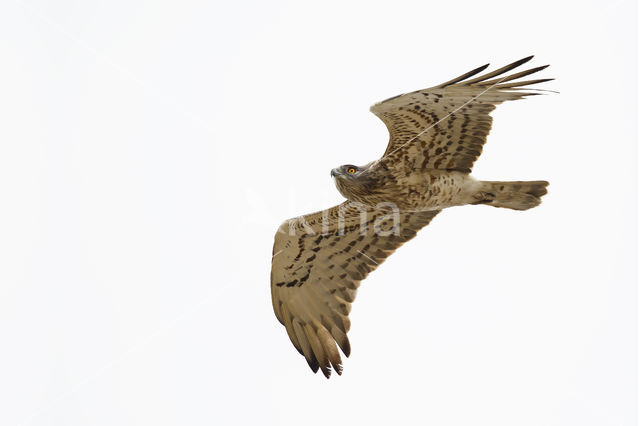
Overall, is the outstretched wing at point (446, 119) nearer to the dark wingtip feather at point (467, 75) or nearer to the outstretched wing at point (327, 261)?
the dark wingtip feather at point (467, 75)

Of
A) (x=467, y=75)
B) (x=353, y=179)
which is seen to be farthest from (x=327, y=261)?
(x=467, y=75)

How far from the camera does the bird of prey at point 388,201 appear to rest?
344 inches

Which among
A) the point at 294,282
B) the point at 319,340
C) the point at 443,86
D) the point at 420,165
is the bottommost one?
the point at 319,340

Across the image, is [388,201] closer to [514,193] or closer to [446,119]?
[446,119]

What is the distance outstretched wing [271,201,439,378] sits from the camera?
9.96m

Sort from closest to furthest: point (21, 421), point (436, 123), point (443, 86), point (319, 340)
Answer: point (443, 86), point (436, 123), point (319, 340), point (21, 421)

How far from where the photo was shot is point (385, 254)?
1027 centimetres

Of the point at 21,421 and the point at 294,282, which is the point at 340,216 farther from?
the point at 21,421

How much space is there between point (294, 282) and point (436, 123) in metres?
3.00

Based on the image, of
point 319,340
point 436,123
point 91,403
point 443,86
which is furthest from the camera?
point 91,403

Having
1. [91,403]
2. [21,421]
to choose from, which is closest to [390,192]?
[21,421]

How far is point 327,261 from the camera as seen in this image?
10.4m

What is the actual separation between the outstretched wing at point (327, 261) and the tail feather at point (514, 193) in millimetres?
1096

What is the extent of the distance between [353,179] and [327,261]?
1.65m
